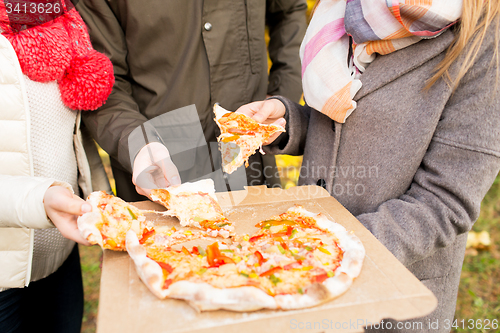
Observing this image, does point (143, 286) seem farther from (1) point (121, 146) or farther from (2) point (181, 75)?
(2) point (181, 75)

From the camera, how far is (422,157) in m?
1.63

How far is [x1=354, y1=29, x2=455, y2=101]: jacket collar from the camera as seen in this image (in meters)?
1.50

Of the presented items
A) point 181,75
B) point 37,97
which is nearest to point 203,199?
point 181,75

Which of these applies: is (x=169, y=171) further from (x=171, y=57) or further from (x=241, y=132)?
(x=171, y=57)

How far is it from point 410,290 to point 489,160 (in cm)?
71

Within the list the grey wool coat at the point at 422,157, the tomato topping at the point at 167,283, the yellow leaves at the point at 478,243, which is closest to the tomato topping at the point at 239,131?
the grey wool coat at the point at 422,157

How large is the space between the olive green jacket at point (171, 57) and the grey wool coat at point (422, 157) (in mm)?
899

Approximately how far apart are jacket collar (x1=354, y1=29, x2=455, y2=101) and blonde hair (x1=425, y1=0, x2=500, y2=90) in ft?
0.23

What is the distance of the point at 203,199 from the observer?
193 cm

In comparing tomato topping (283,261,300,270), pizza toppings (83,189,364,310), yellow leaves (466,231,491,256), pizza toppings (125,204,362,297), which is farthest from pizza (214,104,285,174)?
yellow leaves (466,231,491,256)

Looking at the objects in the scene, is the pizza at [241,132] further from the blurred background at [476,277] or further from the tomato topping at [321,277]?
the blurred background at [476,277]

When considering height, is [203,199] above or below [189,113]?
below

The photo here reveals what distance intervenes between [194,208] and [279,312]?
0.87 meters

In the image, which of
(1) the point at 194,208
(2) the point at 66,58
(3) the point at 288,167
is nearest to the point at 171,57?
(2) the point at 66,58
